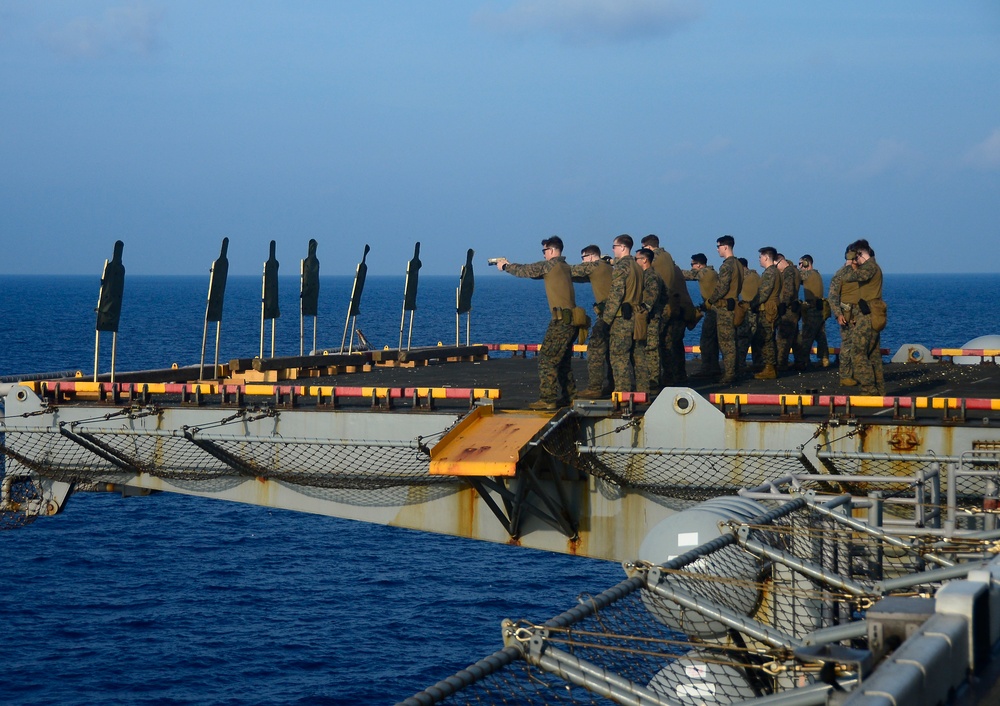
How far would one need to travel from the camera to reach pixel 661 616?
7.53 meters

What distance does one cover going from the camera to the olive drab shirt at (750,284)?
21.6m

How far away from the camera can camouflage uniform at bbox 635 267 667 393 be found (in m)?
17.5

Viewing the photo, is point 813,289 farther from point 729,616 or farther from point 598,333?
point 729,616

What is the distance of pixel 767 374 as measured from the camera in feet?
70.3

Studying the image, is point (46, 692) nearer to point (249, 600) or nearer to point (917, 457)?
point (249, 600)

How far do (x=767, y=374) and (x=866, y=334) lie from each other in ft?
13.5

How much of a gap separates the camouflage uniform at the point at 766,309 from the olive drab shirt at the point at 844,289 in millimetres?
3861

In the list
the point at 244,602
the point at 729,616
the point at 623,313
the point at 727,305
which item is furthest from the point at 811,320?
the point at 729,616

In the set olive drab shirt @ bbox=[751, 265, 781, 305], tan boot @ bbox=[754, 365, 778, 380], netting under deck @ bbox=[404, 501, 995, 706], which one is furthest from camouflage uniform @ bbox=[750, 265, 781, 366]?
netting under deck @ bbox=[404, 501, 995, 706]

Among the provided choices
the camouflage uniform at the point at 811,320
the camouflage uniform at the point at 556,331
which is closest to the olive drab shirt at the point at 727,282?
the camouflage uniform at the point at 811,320

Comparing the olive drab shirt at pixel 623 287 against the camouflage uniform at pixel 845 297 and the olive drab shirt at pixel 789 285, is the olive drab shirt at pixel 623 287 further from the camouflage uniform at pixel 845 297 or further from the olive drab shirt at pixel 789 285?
the olive drab shirt at pixel 789 285

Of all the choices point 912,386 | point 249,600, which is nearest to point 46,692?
point 249,600

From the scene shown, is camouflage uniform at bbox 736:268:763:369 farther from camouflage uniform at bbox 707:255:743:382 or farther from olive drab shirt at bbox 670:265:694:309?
olive drab shirt at bbox 670:265:694:309

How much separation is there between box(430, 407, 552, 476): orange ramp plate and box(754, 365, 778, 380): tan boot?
7.69 m
